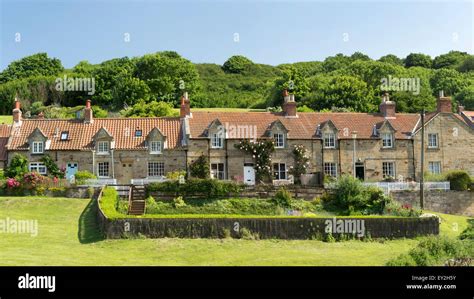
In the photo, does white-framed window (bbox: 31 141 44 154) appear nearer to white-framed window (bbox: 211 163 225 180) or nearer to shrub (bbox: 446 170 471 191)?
white-framed window (bbox: 211 163 225 180)

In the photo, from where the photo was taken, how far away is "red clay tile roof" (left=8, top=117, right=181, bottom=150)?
5049 cm

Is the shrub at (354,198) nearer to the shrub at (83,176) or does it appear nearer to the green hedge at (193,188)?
the green hedge at (193,188)

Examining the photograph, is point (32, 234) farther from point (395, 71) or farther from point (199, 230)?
point (395, 71)

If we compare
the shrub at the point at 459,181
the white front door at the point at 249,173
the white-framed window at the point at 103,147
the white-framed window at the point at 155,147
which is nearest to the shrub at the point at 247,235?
the white front door at the point at 249,173

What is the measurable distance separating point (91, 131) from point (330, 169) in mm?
19648

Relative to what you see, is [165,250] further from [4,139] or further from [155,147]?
[4,139]

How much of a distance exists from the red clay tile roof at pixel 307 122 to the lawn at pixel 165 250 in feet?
58.7

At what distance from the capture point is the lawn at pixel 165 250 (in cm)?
2730

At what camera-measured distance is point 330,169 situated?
52.2 m

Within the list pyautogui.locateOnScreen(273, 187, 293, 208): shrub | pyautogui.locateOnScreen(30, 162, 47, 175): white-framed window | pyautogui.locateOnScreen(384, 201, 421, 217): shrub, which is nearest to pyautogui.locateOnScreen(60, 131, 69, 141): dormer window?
pyautogui.locateOnScreen(30, 162, 47, 175): white-framed window

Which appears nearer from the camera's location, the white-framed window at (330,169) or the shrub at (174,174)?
the shrub at (174,174)

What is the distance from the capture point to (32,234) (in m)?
33.2
